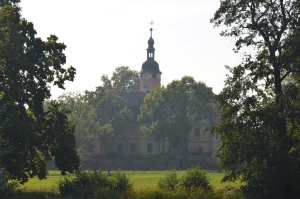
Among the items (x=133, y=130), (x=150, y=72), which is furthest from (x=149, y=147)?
(x=150, y=72)

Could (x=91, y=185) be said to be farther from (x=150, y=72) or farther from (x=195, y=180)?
(x=150, y=72)

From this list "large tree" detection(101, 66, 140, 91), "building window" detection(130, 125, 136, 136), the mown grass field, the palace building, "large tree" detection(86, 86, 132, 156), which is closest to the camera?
the mown grass field

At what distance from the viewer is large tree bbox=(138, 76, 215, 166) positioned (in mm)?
94000

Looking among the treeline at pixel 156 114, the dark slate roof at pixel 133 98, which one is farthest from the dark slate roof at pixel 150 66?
the treeline at pixel 156 114

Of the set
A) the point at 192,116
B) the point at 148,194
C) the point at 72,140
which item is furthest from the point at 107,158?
the point at 148,194

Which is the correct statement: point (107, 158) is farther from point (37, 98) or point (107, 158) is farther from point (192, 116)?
point (37, 98)

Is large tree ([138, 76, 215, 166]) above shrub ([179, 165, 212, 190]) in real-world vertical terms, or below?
above

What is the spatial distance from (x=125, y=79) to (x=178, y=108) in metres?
45.9

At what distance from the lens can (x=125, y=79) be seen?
140 metres

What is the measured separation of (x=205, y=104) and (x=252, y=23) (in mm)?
60639

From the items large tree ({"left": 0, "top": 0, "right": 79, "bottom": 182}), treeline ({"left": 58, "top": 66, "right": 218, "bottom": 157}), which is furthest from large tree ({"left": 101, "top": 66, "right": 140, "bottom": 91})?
large tree ({"left": 0, "top": 0, "right": 79, "bottom": 182})

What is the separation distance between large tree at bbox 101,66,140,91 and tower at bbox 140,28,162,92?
9.61m

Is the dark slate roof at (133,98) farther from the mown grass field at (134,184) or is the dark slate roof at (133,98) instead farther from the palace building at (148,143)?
the mown grass field at (134,184)

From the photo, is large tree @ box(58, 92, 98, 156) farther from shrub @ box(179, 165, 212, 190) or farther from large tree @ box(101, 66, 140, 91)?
shrub @ box(179, 165, 212, 190)
